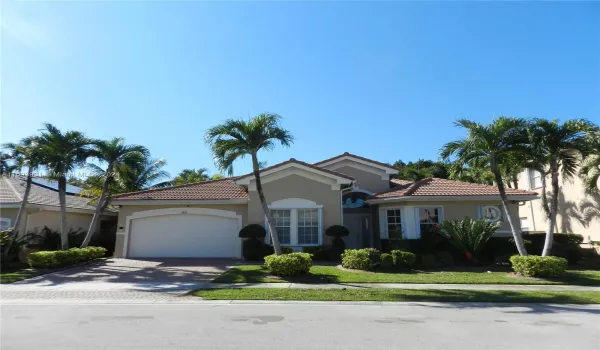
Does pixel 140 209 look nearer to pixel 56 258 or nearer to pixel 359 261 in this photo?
pixel 56 258

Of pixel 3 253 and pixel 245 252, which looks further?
pixel 245 252

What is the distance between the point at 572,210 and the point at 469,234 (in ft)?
39.9

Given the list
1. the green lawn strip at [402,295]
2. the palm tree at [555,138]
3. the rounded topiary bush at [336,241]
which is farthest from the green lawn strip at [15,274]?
the palm tree at [555,138]

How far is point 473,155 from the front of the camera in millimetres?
12664

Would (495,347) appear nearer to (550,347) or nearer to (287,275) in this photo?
(550,347)

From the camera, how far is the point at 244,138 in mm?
12594

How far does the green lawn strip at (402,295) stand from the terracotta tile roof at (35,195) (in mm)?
13911

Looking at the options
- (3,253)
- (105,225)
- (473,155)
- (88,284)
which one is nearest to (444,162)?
(473,155)

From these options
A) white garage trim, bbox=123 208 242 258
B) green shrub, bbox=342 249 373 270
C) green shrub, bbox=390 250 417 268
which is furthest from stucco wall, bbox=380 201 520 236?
white garage trim, bbox=123 208 242 258

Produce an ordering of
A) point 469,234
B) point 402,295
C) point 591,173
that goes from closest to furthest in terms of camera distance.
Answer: point 402,295 < point 469,234 < point 591,173

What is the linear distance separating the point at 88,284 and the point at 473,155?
1382 cm

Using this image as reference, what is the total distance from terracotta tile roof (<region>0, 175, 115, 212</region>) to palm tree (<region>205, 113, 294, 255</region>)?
1097 centimetres

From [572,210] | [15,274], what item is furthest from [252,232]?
[572,210]

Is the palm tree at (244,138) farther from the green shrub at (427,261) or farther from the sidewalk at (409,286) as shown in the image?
the green shrub at (427,261)
